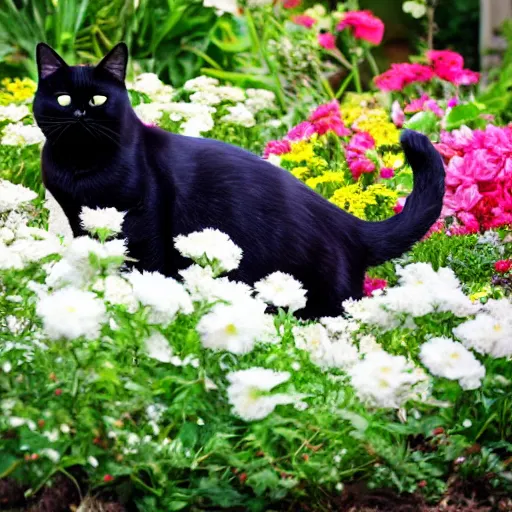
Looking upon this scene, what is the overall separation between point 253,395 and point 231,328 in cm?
12

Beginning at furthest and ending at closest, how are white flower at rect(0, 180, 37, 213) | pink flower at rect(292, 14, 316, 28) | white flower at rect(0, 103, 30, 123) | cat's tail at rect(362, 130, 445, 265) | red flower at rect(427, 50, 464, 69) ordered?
pink flower at rect(292, 14, 316, 28), red flower at rect(427, 50, 464, 69), white flower at rect(0, 103, 30, 123), cat's tail at rect(362, 130, 445, 265), white flower at rect(0, 180, 37, 213)

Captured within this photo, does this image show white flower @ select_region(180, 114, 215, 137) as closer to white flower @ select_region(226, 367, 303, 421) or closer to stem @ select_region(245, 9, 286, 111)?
stem @ select_region(245, 9, 286, 111)

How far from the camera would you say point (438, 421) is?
63.7 inches

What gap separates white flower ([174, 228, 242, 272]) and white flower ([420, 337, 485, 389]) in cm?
41

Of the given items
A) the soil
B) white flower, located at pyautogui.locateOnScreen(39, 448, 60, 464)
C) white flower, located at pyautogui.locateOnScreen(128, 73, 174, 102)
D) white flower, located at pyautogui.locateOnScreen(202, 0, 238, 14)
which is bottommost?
white flower, located at pyautogui.locateOnScreen(202, 0, 238, 14)

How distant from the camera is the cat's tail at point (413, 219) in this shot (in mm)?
2580

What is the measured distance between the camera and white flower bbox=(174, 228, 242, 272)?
178 centimetres

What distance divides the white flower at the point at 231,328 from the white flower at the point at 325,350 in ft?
0.55

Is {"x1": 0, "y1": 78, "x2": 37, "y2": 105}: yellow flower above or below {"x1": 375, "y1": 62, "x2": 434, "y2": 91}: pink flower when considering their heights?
below

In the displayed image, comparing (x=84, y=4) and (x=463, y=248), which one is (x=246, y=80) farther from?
(x=463, y=248)

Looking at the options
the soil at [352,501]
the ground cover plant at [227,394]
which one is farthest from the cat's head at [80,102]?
the soil at [352,501]

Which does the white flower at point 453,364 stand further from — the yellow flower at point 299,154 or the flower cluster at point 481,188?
the yellow flower at point 299,154

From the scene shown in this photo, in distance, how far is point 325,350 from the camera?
175cm

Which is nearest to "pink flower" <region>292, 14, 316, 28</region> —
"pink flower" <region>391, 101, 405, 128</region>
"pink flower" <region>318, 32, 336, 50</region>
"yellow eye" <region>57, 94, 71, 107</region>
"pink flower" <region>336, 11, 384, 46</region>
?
"pink flower" <region>318, 32, 336, 50</region>
